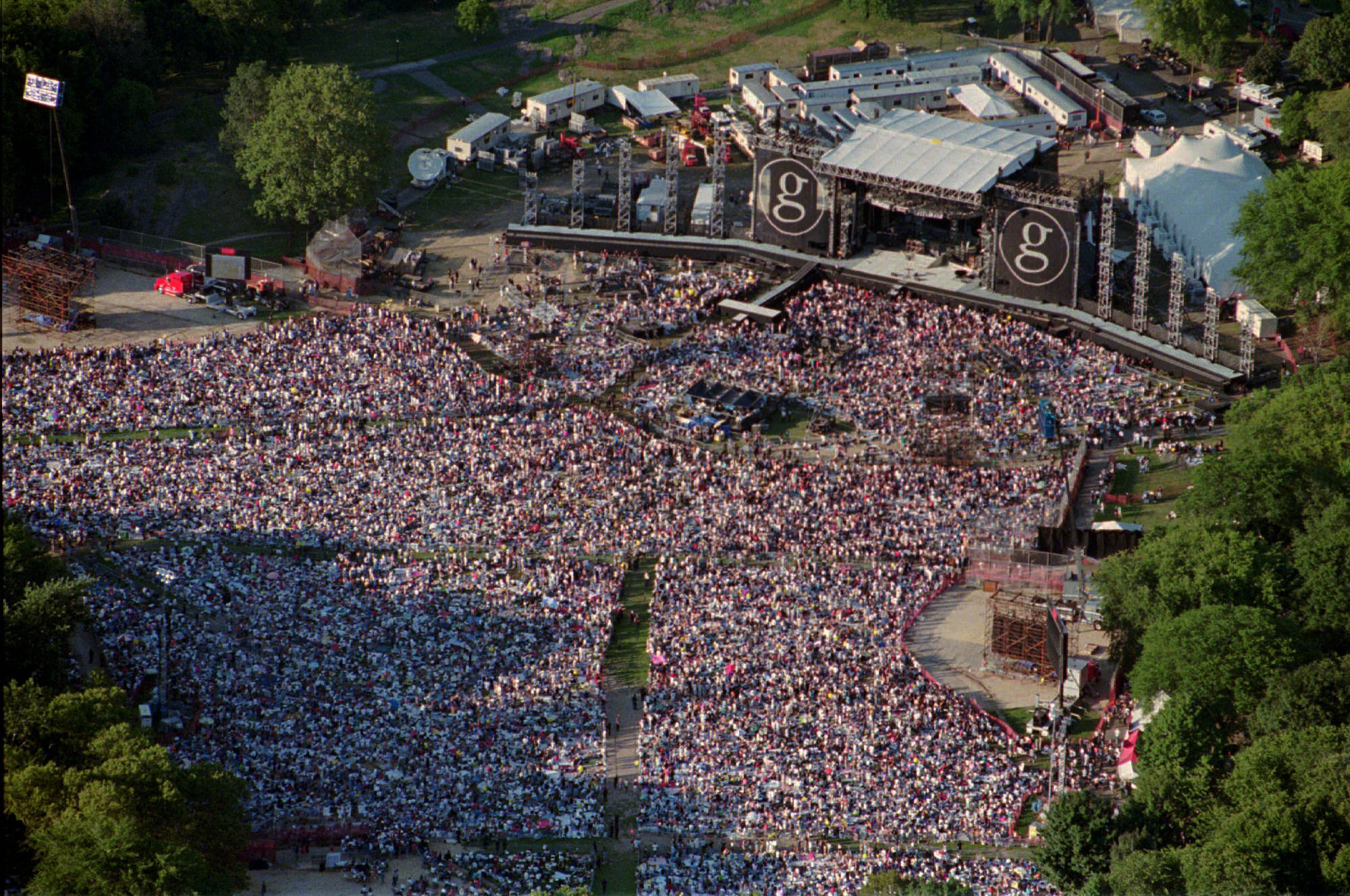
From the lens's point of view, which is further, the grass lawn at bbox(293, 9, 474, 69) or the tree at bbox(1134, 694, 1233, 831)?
the grass lawn at bbox(293, 9, 474, 69)

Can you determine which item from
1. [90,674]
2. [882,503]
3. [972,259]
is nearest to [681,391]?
[882,503]

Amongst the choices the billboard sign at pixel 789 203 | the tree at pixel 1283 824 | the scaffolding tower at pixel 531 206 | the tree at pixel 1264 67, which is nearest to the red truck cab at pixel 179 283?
the scaffolding tower at pixel 531 206

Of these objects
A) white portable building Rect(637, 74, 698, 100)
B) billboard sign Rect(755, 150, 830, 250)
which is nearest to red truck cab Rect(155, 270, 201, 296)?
billboard sign Rect(755, 150, 830, 250)

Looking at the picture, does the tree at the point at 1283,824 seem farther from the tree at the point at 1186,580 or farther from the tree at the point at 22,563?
the tree at the point at 22,563

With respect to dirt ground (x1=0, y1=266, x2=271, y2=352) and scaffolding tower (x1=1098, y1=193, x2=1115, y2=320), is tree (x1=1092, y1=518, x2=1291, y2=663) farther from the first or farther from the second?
dirt ground (x1=0, y1=266, x2=271, y2=352)

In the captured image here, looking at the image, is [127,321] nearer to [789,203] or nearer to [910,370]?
[789,203]

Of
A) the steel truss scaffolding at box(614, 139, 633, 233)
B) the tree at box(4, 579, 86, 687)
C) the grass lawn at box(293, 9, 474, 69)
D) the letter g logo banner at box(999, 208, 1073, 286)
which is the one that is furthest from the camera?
the grass lawn at box(293, 9, 474, 69)

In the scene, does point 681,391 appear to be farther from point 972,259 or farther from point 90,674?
point 90,674
